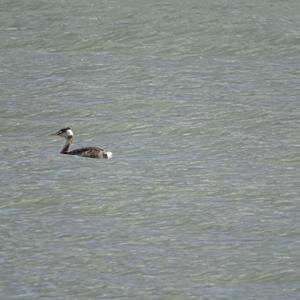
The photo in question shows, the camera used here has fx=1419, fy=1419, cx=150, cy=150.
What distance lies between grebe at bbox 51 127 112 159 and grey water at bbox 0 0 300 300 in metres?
0.08

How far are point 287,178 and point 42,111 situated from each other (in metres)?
3.89

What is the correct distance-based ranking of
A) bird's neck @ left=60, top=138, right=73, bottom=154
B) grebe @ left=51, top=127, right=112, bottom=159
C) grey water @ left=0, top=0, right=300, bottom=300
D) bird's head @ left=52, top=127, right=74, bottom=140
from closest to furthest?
grey water @ left=0, top=0, right=300, bottom=300 < grebe @ left=51, top=127, right=112, bottom=159 < bird's neck @ left=60, top=138, right=73, bottom=154 < bird's head @ left=52, top=127, right=74, bottom=140

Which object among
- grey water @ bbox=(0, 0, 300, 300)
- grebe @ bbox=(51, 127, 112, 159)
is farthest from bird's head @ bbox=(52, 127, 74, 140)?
grey water @ bbox=(0, 0, 300, 300)

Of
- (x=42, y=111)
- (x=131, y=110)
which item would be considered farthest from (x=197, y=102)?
(x=42, y=111)

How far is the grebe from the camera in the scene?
14.3m

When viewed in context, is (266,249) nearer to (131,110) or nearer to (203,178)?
(203,178)

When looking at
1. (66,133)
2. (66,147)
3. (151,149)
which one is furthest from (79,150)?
(151,149)

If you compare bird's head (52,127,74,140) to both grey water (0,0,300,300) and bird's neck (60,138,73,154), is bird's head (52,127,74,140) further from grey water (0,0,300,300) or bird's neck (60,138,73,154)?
grey water (0,0,300,300)

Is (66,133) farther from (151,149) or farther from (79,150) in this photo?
(151,149)

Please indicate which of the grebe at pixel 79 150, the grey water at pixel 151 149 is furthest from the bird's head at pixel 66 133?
the grey water at pixel 151 149

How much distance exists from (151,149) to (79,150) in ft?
2.47

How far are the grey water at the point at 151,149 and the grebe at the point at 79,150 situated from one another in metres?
0.08

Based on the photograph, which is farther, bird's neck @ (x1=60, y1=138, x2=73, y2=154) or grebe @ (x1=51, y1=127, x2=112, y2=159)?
bird's neck @ (x1=60, y1=138, x2=73, y2=154)

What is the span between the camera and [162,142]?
49.2 ft
